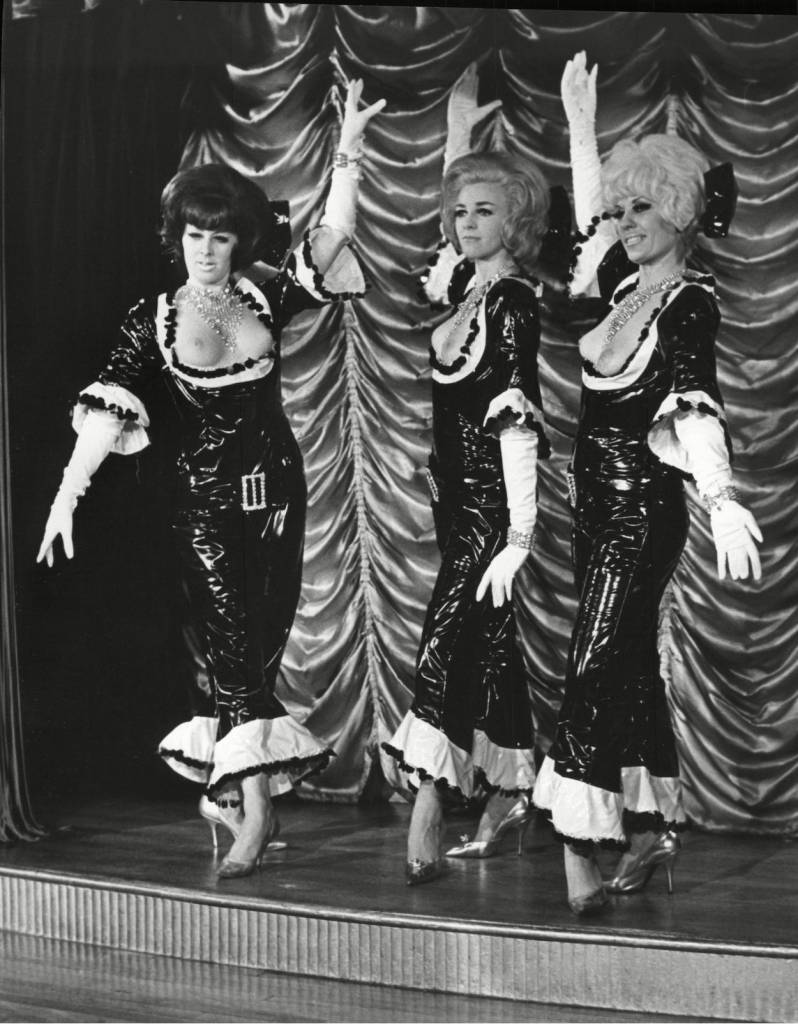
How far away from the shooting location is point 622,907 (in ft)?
12.1

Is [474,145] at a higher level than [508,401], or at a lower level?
higher

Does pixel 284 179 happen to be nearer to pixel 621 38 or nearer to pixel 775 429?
pixel 621 38

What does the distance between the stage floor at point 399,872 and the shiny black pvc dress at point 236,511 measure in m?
0.29

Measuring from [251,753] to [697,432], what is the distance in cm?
157

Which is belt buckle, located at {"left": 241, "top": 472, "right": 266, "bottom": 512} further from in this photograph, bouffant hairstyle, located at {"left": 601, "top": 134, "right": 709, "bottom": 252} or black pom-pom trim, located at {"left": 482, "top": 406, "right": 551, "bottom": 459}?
bouffant hairstyle, located at {"left": 601, "top": 134, "right": 709, "bottom": 252}

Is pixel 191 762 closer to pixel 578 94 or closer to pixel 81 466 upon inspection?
pixel 81 466

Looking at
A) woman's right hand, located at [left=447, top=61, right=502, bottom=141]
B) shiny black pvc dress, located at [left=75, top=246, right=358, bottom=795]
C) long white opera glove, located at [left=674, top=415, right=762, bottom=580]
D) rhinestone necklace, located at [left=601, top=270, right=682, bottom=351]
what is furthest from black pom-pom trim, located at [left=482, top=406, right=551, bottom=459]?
woman's right hand, located at [left=447, top=61, right=502, bottom=141]

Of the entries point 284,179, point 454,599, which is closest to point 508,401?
point 454,599

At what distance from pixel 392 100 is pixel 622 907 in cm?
255

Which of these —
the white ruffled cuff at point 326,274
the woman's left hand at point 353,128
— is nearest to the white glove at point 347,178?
the woman's left hand at point 353,128

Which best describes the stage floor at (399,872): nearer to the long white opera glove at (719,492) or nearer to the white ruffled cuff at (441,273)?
the long white opera glove at (719,492)

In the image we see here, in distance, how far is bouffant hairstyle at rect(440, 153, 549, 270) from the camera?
405 centimetres

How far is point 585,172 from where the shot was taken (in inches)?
159

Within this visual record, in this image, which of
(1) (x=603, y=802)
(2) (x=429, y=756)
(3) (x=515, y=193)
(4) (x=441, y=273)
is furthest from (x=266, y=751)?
(3) (x=515, y=193)
